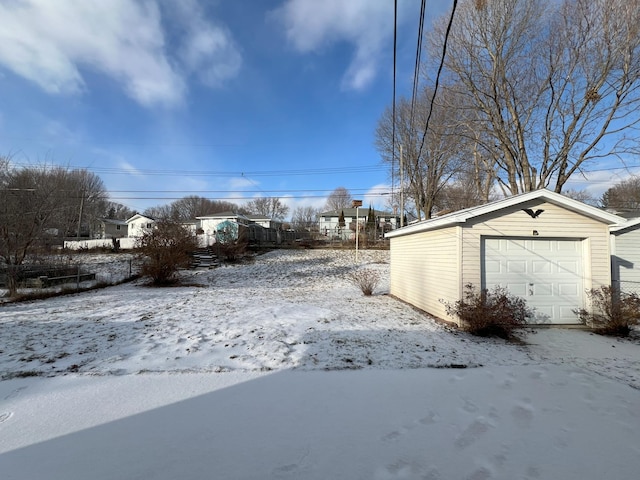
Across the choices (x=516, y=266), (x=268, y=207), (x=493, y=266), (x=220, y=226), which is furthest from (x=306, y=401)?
(x=268, y=207)

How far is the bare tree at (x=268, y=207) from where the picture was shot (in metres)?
58.8

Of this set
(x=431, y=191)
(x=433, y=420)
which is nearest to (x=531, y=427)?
(x=433, y=420)

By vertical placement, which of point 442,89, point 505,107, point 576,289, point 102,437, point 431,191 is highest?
point 442,89

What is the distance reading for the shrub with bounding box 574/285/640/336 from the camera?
5953 mm

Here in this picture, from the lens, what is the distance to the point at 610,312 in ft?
20.0

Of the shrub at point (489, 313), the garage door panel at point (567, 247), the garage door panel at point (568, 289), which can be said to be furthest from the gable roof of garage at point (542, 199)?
the garage door panel at point (568, 289)

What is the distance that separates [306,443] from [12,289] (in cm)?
1192

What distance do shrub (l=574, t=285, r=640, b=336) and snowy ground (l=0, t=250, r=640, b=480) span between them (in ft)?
1.50

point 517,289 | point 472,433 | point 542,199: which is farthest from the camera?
point 542,199

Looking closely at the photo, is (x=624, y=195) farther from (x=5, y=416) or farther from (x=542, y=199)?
(x=5, y=416)

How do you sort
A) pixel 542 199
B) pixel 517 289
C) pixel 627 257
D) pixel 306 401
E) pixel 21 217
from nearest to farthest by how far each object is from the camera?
pixel 306 401
pixel 517 289
pixel 542 199
pixel 627 257
pixel 21 217

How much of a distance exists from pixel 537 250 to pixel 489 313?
2433mm

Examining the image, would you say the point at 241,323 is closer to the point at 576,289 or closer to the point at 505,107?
the point at 576,289

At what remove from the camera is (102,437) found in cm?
253
